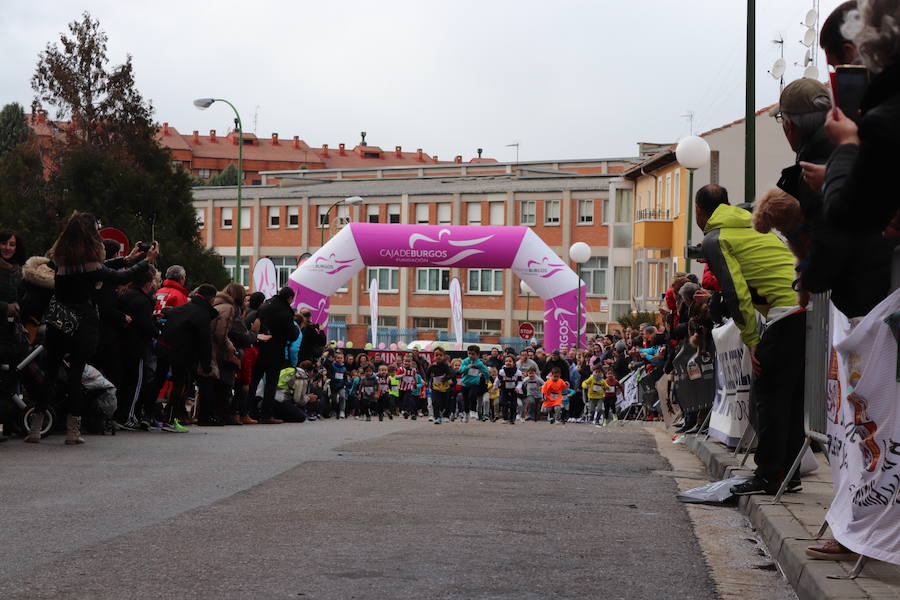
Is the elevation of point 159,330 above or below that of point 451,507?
above

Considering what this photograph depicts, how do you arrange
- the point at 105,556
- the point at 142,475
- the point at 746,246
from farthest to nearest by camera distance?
the point at 142,475
the point at 746,246
the point at 105,556

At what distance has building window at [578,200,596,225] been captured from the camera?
83.6 m

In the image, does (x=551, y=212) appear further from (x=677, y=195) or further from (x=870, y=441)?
(x=870, y=441)

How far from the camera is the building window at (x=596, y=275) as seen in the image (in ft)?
277

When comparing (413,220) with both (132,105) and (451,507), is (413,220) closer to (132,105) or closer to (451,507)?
(132,105)

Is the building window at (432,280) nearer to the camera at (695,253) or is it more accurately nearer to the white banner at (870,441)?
the camera at (695,253)

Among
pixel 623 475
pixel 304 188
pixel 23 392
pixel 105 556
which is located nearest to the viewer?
pixel 105 556

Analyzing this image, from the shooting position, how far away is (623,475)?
10.7 metres

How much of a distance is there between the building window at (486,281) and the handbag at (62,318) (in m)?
75.8

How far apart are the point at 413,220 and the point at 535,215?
8.96m

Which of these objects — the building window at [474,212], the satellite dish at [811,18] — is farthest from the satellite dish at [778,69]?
the building window at [474,212]

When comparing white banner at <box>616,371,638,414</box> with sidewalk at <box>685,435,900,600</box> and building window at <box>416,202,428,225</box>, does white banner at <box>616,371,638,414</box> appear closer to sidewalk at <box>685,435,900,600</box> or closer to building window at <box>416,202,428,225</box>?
sidewalk at <box>685,435,900,600</box>

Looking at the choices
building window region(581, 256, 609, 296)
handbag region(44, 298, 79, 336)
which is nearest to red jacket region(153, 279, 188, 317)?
handbag region(44, 298, 79, 336)

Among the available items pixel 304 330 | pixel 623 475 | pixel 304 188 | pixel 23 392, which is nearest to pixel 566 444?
pixel 623 475
